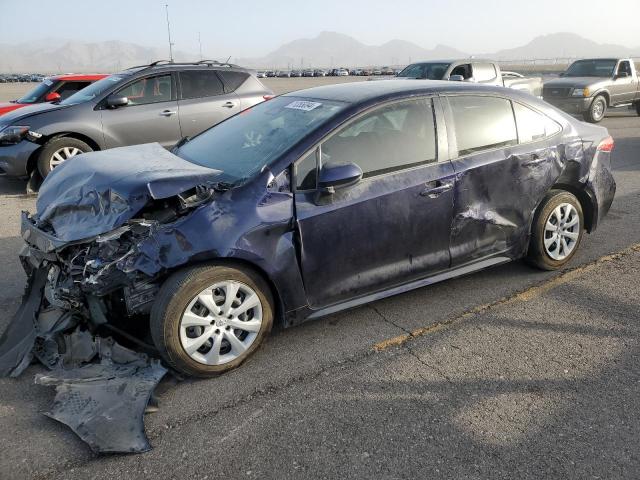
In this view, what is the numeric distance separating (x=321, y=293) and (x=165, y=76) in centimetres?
588

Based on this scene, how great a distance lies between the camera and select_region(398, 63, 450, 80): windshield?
40.7 feet

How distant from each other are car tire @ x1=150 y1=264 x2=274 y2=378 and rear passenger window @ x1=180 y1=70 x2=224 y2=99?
5.74 metres

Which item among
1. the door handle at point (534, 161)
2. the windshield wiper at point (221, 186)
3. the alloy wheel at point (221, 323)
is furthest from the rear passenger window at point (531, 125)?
the alloy wheel at point (221, 323)

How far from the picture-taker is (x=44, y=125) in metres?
7.24

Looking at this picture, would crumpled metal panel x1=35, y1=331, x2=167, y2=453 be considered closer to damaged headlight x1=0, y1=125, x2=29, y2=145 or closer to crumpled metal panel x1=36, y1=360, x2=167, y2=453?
crumpled metal panel x1=36, y1=360, x2=167, y2=453

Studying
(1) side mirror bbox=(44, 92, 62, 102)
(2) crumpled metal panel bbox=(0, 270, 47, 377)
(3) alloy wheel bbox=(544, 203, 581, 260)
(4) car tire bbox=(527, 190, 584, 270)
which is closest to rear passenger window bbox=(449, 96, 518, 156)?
(4) car tire bbox=(527, 190, 584, 270)

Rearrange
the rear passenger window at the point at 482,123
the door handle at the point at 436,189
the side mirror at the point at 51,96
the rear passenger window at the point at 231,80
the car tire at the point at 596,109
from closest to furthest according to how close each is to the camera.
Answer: the door handle at the point at 436,189
the rear passenger window at the point at 482,123
the rear passenger window at the point at 231,80
the side mirror at the point at 51,96
the car tire at the point at 596,109

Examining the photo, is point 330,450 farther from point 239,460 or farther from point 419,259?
point 419,259

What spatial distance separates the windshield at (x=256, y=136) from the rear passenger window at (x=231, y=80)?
14.0ft

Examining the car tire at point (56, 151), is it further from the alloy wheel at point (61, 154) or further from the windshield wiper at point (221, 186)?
the windshield wiper at point (221, 186)

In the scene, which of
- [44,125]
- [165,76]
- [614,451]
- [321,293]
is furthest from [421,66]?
[614,451]

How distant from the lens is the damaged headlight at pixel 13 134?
283 inches

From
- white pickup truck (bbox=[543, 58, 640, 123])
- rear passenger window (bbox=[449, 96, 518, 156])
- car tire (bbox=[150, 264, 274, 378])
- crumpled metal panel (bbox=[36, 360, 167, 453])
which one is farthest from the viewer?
white pickup truck (bbox=[543, 58, 640, 123])

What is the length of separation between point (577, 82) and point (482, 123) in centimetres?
1273
